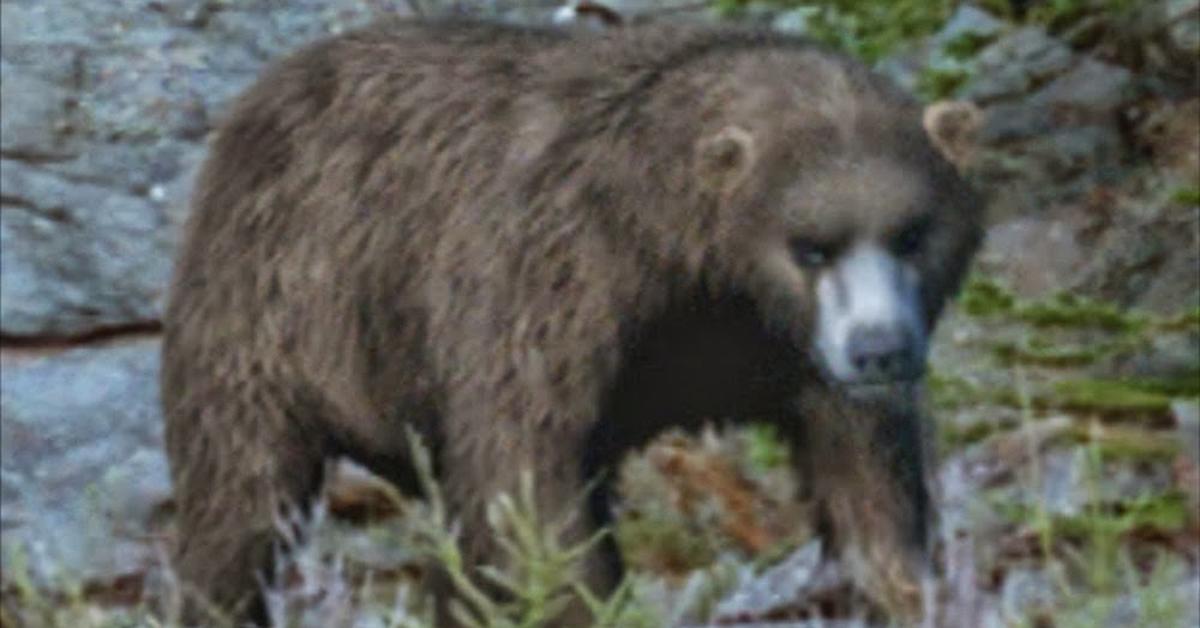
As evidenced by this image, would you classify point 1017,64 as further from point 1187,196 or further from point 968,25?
point 1187,196

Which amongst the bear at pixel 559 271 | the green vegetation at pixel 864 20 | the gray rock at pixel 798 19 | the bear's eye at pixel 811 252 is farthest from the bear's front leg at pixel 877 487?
the gray rock at pixel 798 19

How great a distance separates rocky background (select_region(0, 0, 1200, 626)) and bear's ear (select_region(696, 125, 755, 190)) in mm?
1767

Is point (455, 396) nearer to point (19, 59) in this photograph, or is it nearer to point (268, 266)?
point (268, 266)

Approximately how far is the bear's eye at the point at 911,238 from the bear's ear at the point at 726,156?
0.36m

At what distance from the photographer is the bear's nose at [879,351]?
7246 mm

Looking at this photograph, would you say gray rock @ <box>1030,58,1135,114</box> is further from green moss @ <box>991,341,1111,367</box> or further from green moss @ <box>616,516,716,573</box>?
green moss @ <box>616,516,716,573</box>

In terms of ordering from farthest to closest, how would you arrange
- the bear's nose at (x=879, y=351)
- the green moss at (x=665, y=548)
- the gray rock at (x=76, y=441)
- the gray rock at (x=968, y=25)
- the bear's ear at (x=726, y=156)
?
the gray rock at (x=968, y=25) < the gray rock at (x=76, y=441) < the green moss at (x=665, y=548) < the bear's ear at (x=726, y=156) < the bear's nose at (x=879, y=351)

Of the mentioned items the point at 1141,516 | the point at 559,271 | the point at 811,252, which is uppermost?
the point at 811,252

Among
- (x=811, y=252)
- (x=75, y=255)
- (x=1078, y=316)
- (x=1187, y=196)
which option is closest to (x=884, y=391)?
(x=811, y=252)

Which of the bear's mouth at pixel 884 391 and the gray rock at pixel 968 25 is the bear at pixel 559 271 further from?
the gray rock at pixel 968 25

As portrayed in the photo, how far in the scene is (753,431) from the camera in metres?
10.1

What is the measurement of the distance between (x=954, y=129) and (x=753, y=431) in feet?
8.32

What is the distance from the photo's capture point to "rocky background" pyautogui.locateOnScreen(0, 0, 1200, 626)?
9852mm

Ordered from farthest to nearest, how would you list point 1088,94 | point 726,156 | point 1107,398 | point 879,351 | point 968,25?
point 968,25, point 1088,94, point 1107,398, point 726,156, point 879,351
